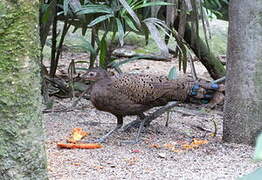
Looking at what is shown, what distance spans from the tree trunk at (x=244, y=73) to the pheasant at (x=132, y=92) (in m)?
0.44

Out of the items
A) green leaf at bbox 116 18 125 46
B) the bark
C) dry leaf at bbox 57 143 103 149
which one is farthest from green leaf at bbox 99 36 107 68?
dry leaf at bbox 57 143 103 149

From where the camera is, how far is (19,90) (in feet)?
7.32

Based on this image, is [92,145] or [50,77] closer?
[92,145]

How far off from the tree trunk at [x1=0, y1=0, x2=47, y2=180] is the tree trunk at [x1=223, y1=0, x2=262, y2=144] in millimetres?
1978

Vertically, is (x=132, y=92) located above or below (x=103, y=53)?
below

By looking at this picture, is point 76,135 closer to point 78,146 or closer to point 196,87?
point 78,146

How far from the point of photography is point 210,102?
5.85 metres

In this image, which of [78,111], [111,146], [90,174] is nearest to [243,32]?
[111,146]

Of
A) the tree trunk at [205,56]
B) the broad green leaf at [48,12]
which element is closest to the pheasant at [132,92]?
the broad green leaf at [48,12]

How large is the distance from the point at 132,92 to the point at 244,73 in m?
0.83

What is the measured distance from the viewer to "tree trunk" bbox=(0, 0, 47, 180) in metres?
2.21

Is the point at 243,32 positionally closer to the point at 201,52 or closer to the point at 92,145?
the point at 92,145

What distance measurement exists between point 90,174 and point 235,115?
4.24 ft

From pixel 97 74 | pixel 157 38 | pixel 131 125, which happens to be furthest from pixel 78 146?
pixel 157 38
